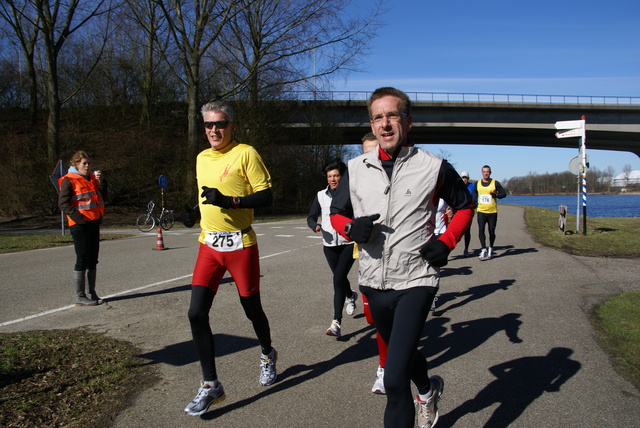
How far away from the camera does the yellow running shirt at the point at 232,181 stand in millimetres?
3910

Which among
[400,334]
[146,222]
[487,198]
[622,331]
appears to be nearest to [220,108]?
[400,334]

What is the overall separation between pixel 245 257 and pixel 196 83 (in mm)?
24931

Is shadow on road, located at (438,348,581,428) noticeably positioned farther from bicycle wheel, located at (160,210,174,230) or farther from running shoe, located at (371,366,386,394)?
bicycle wheel, located at (160,210,174,230)

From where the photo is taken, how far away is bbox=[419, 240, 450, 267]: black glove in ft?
9.23

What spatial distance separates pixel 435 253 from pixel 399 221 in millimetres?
279

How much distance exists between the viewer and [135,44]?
109 ft

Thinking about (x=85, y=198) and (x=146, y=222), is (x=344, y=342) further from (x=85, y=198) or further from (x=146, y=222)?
(x=146, y=222)

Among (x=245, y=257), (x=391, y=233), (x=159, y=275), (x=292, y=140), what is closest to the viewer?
(x=391, y=233)

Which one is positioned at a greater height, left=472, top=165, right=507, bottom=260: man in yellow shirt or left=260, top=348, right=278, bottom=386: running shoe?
left=472, top=165, right=507, bottom=260: man in yellow shirt

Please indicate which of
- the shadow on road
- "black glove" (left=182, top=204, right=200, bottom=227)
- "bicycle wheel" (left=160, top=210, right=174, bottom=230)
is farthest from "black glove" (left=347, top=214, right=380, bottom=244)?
"bicycle wheel" (left=160, top=210, right=174, bottom=230)

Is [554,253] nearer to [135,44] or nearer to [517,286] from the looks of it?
[517,286]

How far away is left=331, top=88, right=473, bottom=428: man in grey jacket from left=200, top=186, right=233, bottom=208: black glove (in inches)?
35.5

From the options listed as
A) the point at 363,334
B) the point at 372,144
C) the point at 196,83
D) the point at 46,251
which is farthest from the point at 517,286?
the point at 196,83

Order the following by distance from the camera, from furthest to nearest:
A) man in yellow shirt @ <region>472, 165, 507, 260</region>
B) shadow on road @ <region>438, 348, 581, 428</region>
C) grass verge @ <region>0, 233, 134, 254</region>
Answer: grass verge @ <region>0, 233, 134, 254</region>, man in yellow shirt @ <region>472, 165, 507, 260</region>, shadow on road @ <region>438, 348, 581, 428</region>
